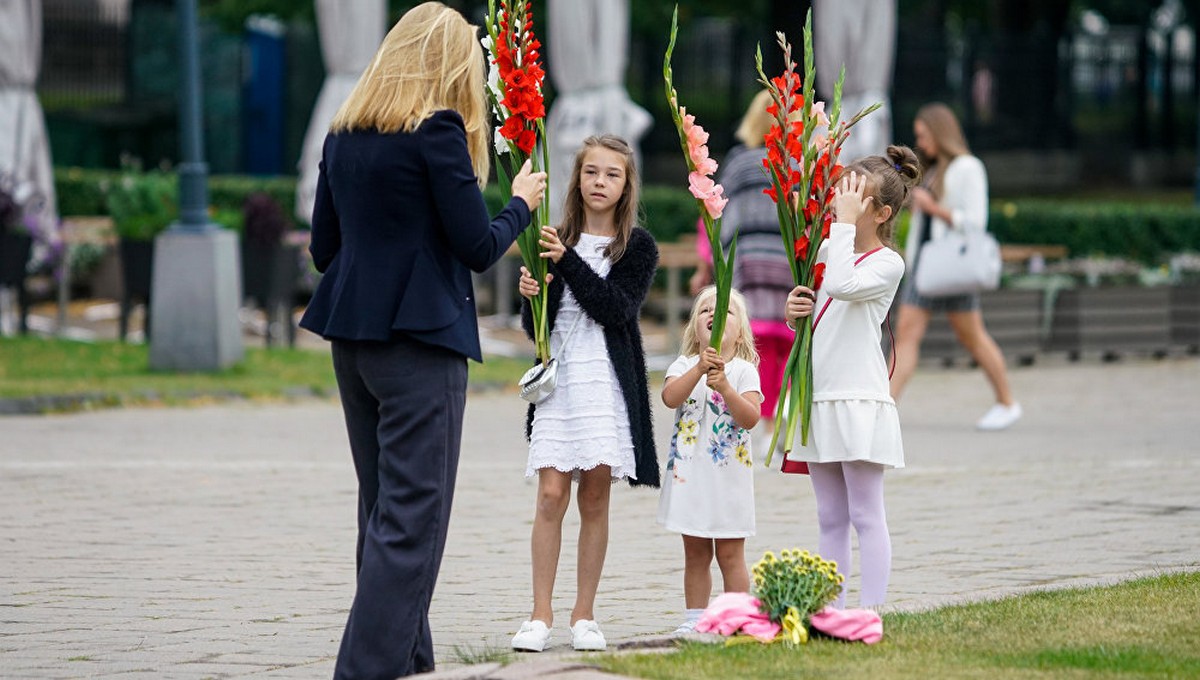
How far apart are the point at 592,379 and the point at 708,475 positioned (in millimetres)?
466

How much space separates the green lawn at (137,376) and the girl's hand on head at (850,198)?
7593 mm

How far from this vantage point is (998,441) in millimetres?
11484

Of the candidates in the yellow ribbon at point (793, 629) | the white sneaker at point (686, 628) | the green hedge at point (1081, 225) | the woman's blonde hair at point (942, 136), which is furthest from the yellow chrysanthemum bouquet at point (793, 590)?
the green hedge at point (1081, 225)

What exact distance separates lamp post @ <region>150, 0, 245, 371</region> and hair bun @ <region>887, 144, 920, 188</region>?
8.14 meters

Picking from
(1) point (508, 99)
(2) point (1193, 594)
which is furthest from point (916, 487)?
(1) point (508, 99)

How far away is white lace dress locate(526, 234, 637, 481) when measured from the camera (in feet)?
19.3

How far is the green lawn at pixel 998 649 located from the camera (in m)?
4.85

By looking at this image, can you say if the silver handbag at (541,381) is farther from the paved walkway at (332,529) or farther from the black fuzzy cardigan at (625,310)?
the paved walkway at (332,529)

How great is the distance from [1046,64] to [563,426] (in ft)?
77.0

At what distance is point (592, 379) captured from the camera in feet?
19.5

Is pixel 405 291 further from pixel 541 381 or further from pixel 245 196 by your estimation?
pixel 245 196

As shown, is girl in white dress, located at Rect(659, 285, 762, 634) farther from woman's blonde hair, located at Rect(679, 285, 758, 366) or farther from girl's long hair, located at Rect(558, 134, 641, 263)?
girl's long hair, located at Rect(558, 134, 641, 263)

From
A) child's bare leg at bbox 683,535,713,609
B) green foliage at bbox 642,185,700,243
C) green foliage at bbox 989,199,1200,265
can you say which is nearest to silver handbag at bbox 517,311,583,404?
child's bare leg at bbox 683,535,713,609

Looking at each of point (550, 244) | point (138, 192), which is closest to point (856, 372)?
point (550, 244)
